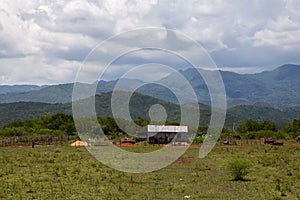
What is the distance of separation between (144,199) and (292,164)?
17523mm

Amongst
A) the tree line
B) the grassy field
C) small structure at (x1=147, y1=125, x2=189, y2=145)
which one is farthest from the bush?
the tree line

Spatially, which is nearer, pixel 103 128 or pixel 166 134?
pixel 166 134

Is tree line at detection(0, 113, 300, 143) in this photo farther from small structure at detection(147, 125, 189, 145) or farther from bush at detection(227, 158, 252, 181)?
bush at detection(227, 158, 252, 181)

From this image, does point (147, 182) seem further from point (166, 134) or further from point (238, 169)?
point (166, 134)

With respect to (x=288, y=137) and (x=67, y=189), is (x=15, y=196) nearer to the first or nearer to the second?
(x=67, y=189)

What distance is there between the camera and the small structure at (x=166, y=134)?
65012mm

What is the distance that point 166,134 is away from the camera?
6769cm

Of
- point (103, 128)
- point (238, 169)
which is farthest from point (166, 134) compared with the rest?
point (238, 169)

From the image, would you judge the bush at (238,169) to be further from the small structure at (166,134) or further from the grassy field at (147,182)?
the small structure at (166,134)

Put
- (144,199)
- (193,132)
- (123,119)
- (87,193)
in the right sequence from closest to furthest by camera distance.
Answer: (144,199) < (87,193) < (193,132) < (123,119)

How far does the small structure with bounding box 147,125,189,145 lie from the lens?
6501 cm

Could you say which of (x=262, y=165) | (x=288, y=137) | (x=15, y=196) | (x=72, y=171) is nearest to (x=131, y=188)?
(x=15, y=196)

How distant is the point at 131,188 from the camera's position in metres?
21.6

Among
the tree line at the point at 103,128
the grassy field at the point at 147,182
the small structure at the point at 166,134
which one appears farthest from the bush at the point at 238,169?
the tree line at the point at 103,128
